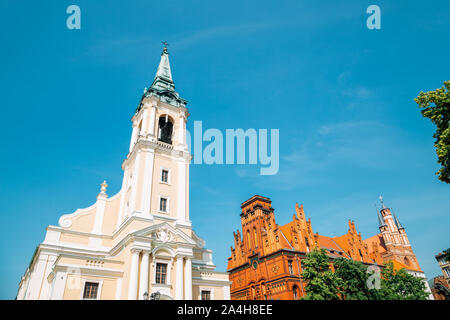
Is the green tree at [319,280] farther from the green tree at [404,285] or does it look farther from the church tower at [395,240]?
the church tower at [395,240]

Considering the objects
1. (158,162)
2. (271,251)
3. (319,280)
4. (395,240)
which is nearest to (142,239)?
(158,162)

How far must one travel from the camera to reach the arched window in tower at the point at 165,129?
96.1ft

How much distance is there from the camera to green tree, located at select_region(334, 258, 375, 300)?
2728 cm

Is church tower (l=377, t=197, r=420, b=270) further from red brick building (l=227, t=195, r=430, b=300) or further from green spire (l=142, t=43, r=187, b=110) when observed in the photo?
green spire (l=142, t=43, r=187, b=110)

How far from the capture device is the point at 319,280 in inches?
967

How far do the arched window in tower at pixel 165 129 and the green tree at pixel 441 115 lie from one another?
73.0ft

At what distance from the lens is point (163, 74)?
112ft

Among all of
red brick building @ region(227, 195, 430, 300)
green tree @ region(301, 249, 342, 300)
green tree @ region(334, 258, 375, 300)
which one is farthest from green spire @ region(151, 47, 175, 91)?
green tree @ region(334, 258, 375, 300)

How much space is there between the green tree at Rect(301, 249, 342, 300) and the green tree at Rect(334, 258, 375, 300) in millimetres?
2309

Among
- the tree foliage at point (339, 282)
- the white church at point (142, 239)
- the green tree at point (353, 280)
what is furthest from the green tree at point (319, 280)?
the white church at point (142, 239)
